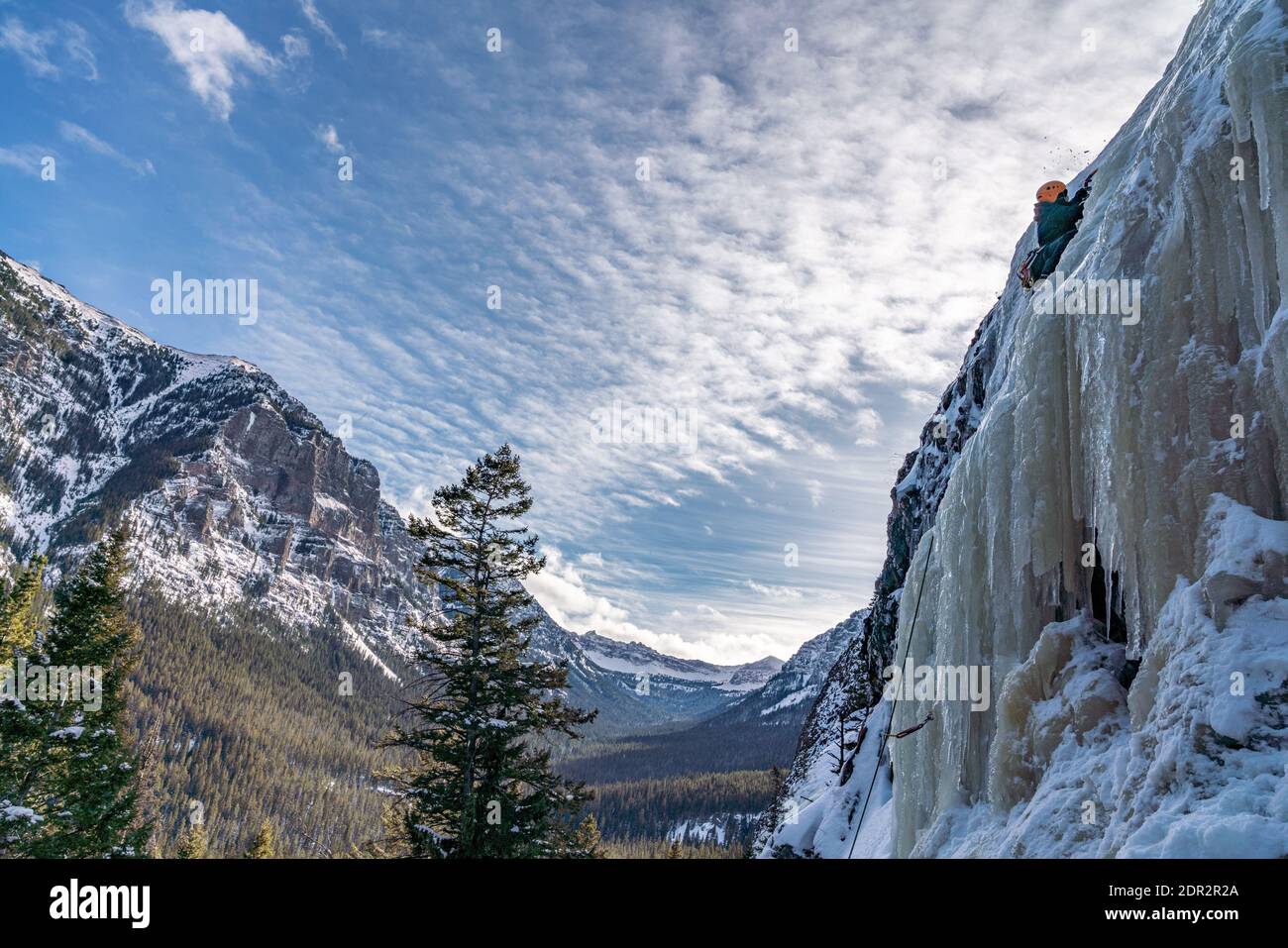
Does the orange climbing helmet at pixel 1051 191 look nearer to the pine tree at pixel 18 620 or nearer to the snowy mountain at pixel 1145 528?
the snowy mountain at pixel 1145 528

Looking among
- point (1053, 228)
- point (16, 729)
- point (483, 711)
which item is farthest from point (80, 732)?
point (1053, 228)

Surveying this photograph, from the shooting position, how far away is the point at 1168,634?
18.2 ft

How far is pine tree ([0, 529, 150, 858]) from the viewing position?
1553cm

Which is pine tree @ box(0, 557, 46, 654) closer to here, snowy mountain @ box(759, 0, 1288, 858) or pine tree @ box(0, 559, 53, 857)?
pine tree @ box(0, 559, 53, 857)

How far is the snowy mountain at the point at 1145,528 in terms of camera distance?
4840 mm

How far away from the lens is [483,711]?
13898 mm

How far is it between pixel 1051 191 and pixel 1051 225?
2.05 feet

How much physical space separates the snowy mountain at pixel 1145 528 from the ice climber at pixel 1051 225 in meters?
2.16

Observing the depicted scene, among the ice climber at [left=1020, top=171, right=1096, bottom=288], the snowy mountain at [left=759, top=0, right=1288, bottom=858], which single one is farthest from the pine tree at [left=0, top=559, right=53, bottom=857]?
the ice climber at [left=1020, top=171, right=1096, bottom=288]

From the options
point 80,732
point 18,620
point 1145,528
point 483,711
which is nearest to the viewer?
point 1145,528

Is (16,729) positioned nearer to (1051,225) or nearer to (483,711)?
(483,711)
